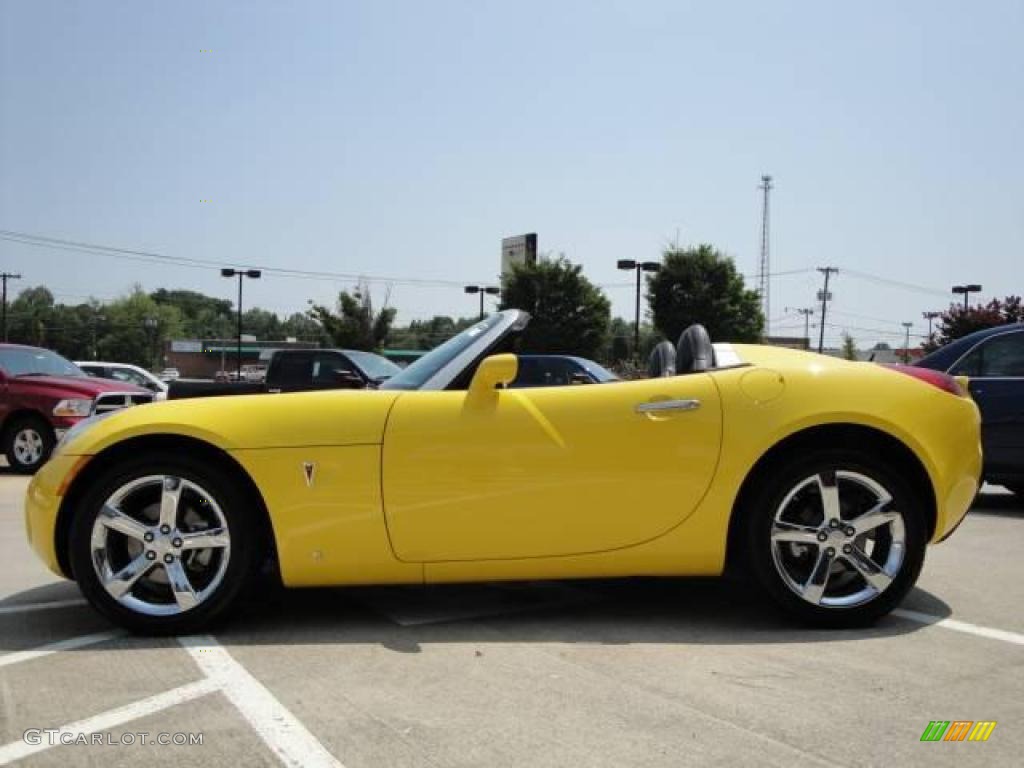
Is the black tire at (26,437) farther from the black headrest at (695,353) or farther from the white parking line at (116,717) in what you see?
the black headrest at (695,353)

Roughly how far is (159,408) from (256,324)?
17897cm

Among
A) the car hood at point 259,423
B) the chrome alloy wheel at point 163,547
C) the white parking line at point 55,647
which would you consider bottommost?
the white parking line at point 55,647

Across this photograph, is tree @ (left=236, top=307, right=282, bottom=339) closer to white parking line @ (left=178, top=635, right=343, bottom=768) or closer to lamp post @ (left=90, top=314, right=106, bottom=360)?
lamp post @ (left=90, top=314, right=106, bottom=360)

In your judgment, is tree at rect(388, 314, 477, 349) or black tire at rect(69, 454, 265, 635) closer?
black tire at rect(69, 454, 265, 635)

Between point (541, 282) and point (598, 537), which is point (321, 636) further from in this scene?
point (541, 282)

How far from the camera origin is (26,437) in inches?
401

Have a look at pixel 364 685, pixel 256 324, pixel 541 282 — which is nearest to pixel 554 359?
pixel 364 685

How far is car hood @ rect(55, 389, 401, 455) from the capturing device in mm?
3422

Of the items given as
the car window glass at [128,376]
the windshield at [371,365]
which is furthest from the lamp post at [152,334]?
the windshield at [371,365]

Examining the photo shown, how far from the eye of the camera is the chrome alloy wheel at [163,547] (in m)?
3.41

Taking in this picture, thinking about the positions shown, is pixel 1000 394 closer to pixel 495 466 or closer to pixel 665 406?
pixel 665 406

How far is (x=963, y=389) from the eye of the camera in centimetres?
390

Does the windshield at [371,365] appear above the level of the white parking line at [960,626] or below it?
above

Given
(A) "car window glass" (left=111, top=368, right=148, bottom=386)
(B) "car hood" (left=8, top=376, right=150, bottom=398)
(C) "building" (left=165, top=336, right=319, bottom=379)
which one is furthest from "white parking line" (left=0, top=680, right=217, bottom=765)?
(C) "building" (left=165, top=336, right=319, bottom=379)
